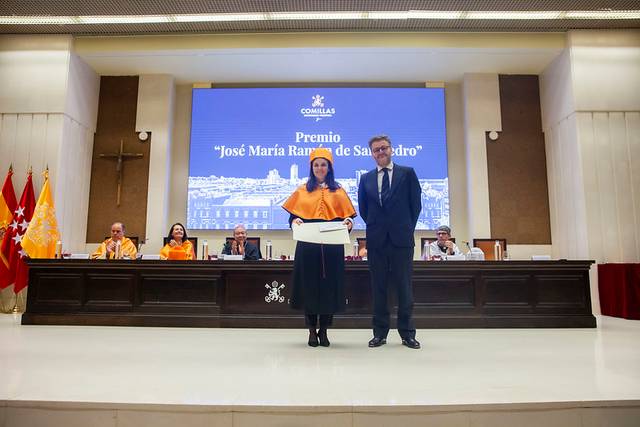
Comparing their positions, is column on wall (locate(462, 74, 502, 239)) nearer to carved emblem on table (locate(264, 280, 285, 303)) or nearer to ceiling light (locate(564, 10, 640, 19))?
ceiling light (locate(564, 10, 640, 19))

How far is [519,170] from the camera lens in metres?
7.41

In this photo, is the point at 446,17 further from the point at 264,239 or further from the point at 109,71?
the point at 109,71

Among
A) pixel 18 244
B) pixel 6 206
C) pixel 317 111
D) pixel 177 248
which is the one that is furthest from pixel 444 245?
pixel 6 206

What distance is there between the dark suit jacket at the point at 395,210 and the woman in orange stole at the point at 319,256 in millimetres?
170

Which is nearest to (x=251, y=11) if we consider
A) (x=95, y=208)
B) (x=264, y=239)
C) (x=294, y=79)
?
(x=294, y=79)

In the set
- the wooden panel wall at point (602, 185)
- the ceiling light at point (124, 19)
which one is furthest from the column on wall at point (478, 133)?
the ceiling light at point (124, 19)

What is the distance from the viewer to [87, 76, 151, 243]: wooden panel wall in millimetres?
7363

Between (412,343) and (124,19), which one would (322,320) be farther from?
(124,19)

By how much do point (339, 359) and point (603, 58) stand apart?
6.87 meters

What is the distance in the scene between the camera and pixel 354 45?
6777mm

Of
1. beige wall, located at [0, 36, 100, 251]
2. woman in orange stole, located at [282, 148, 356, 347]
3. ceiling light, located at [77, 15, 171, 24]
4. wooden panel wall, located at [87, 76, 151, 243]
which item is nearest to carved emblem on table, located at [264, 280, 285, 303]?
woman in orange stole, located at [282, 148, 356, 347]

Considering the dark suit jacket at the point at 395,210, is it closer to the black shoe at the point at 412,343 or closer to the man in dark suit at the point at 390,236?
the man in dark suit at the point at 390,236

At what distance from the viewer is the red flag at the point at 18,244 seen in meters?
6.14

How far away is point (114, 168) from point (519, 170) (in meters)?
7.23
